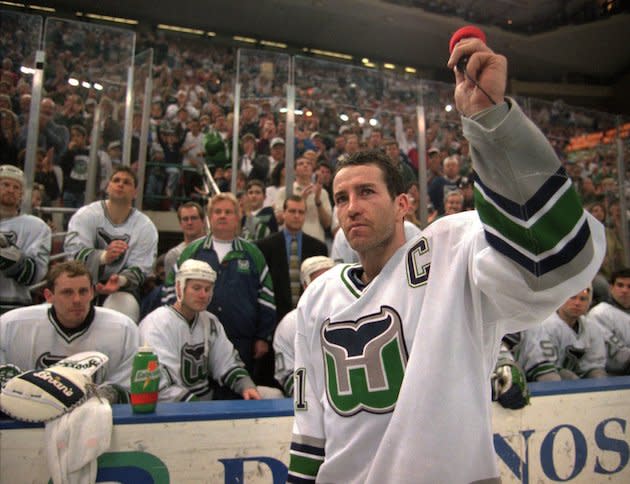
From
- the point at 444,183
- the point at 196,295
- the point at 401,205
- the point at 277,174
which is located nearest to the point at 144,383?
the point at 196,295

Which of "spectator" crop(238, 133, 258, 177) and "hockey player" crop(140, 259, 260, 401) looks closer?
"hockey player" crop(140, 259, 260, 401)

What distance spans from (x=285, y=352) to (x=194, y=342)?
0.54 m

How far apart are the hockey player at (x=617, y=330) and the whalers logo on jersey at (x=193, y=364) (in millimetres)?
2900

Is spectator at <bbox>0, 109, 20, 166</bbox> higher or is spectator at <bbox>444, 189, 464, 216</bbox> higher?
spectator at <bbox>0, 109, 20, 166</bbox>

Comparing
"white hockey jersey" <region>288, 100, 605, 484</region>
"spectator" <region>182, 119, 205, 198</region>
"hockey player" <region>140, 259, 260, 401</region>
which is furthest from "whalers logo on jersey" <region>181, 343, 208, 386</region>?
"spectator" <region>182, 119, 205, 198</region>

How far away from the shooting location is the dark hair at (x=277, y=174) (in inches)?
194

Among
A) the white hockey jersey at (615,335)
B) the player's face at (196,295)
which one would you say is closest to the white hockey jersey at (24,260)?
the player's face at (196,295)

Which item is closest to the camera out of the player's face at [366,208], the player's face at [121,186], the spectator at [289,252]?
the player's face at [366,208]

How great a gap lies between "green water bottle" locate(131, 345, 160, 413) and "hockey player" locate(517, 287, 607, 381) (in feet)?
7.38

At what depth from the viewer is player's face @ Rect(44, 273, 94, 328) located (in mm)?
2379

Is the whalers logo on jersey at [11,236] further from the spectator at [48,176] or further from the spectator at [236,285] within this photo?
the spectator at [48,176]

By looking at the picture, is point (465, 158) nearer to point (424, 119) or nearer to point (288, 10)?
point (424, 119)

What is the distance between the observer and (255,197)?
475 centimetres

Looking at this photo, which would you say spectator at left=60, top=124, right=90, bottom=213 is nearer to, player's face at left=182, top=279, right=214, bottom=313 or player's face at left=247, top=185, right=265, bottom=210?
player's face at left=247, top=185, right=265, bottom=210
